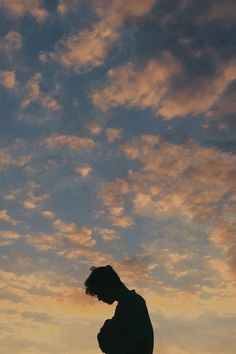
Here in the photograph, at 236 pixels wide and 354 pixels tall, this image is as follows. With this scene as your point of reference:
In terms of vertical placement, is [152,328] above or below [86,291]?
below

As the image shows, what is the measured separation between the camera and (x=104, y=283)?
7.07 meters

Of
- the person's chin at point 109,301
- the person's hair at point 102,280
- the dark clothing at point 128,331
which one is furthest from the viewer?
the person's chin at point 109,301

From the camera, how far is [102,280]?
7070mm

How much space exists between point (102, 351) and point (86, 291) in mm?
815

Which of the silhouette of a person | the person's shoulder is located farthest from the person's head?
the person's shoulder

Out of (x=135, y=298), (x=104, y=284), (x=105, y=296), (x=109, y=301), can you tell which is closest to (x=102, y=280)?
(x=104, y=284)

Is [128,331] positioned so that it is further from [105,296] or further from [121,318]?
[105,296]

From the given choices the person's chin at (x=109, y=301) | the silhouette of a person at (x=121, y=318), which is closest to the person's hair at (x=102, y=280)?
the silhouette of a person at (x=121, y=318)

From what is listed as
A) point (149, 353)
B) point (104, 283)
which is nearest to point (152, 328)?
point (149, 353)

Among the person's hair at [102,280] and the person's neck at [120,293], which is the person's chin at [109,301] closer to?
the person's neck at [120,293]

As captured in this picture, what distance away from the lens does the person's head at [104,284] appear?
7.08m

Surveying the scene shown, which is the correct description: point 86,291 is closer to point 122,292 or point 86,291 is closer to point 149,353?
point 122,292

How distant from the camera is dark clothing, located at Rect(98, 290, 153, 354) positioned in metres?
6.81

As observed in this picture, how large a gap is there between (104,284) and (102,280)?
60 millimetres
